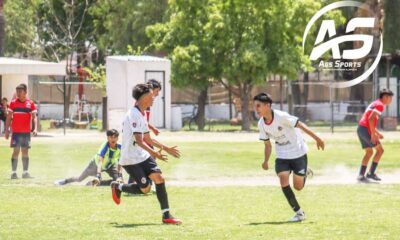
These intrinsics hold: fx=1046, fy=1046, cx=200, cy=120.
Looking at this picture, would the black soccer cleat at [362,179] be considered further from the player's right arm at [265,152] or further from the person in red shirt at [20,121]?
the person in red shirt at [20,121]

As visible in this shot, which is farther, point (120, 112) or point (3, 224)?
point (120, 112)

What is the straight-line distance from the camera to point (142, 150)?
42.2 ft

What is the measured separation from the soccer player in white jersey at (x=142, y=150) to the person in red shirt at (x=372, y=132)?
7.51 metres

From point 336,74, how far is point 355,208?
1706 inches

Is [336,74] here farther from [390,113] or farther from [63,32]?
[63,32]

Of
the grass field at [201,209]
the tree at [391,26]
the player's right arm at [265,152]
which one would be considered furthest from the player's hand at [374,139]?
the tree at [391,26]

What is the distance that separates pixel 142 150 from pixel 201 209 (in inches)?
86.5

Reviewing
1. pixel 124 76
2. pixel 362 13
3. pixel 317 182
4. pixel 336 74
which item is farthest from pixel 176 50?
pixel 317 182

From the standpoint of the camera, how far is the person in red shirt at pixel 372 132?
63.8 feet

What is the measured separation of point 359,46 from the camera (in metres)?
49.1

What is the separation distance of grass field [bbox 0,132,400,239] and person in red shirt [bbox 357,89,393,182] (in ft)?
3.64

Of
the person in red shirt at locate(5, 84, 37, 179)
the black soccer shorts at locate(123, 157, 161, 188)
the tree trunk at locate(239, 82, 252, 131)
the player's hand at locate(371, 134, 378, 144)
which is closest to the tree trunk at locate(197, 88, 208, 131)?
the tree trunk at locate(239, 82, 252, 131)

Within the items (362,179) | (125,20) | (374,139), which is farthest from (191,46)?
(374,139)

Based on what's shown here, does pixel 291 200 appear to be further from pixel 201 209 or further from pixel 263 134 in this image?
pixel 201 209
